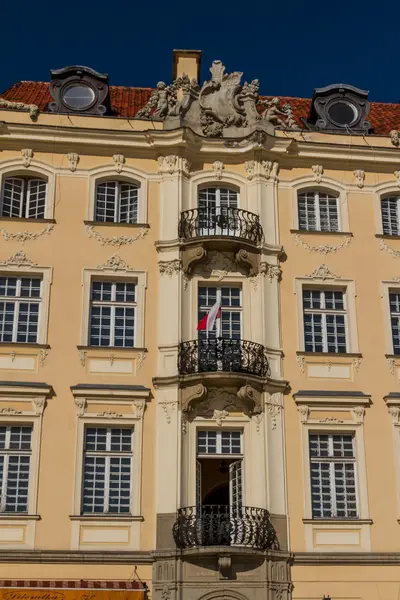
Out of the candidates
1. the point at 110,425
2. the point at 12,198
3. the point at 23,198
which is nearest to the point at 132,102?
the point at 23,198

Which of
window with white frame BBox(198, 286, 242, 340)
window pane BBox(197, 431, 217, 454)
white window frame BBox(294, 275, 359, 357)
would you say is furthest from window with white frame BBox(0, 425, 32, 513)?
white window frame BBox(294, 275, 359, 357)

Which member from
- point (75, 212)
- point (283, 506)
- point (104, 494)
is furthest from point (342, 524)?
point (75, 212)

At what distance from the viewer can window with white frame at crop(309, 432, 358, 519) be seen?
23125 mm

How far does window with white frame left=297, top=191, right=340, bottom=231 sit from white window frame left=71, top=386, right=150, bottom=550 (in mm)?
7280

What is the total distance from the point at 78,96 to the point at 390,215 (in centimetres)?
1021

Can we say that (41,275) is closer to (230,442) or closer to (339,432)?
(230,442)

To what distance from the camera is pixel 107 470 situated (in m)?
22.9

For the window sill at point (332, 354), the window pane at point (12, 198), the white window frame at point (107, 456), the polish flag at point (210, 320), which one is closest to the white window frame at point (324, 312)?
the window sill at point (332, 354)

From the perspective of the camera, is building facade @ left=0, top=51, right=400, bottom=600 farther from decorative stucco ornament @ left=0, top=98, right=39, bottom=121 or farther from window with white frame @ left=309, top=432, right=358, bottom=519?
decorative stucco ornament @ left=0, top=98, right=39, bottom=121

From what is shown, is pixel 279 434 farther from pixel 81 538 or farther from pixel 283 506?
pixel 81 538

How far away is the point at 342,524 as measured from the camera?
2277 centimetres

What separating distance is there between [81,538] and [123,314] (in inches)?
240

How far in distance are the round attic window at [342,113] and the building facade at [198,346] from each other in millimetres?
74

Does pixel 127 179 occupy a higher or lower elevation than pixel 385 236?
higher
